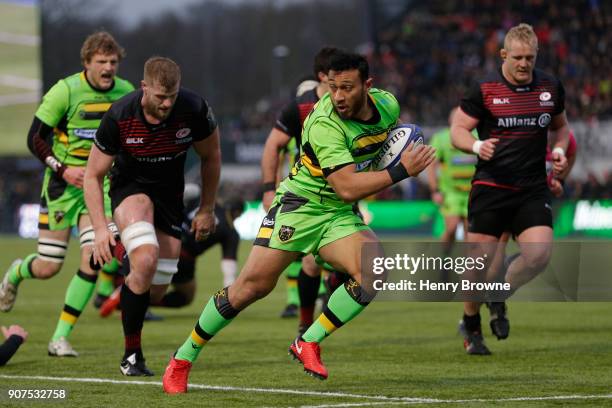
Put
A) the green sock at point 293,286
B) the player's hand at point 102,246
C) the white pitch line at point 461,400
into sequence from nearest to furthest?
the white pitch line at point 461,400 < the player's hand at point 102,246 < the green sock at point 293,286

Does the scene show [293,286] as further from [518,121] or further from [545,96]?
[545,96]

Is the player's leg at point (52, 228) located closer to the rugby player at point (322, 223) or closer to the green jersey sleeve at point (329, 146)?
the rugby player at point (322, 223)

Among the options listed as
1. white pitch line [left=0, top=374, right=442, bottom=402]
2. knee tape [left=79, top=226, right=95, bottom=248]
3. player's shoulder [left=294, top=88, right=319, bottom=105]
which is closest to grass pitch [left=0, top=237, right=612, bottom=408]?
white pitch line [left=0, top=374, right=442, bottom=402]

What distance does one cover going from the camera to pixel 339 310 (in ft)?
23.5

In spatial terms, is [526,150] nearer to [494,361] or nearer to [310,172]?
[494,361]

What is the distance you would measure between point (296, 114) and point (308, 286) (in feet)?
5.00

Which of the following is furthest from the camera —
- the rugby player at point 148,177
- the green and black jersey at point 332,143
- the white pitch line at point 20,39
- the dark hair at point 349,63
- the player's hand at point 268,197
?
the white pitch line at point 20,39

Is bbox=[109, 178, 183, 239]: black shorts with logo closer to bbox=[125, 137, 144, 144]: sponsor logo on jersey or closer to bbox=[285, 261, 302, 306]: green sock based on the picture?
bbox=[125, 137, 144, 144]: sponsor logo on jersey

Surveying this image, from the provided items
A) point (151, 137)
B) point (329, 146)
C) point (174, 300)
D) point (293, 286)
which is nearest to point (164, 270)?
point (151, 137)

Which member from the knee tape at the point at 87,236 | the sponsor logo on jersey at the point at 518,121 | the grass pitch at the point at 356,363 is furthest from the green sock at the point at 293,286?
the sponsor logo on jersey at the point at 518,121

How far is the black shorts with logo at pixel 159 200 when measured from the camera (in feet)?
26.8

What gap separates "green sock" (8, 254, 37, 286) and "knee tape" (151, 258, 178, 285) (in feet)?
6.95

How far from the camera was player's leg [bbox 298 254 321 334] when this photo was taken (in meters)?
10.5

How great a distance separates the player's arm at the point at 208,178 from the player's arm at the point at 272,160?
1809mm
